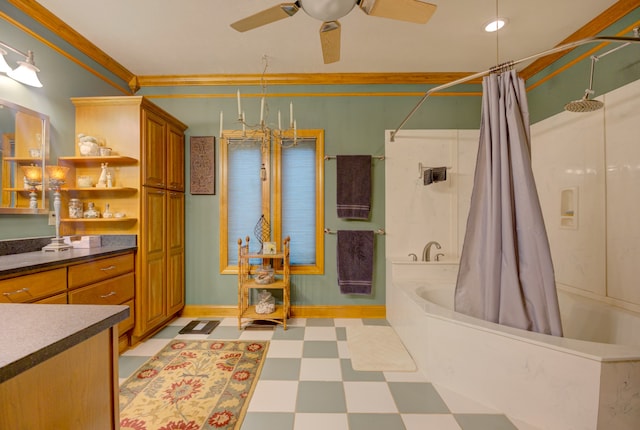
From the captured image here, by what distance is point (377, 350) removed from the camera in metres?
2.24

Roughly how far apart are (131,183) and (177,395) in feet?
5.39

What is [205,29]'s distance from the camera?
224cm

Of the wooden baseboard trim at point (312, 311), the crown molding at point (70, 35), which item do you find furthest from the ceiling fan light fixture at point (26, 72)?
the wooden baseboard trim at point (312, 311)

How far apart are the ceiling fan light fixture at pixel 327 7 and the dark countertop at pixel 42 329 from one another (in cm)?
141

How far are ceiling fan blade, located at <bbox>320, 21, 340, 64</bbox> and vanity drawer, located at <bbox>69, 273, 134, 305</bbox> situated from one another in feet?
6.95

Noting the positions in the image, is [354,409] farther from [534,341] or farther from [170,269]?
[170,269]

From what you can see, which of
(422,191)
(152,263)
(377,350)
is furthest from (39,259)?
(422,191)

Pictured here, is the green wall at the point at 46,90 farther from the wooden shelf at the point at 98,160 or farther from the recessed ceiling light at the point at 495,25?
the recessed ceiling light at the point at 495,25

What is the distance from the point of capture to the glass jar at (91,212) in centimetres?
230

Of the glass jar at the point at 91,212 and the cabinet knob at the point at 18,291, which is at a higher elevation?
the glass jar at the point at 91,212

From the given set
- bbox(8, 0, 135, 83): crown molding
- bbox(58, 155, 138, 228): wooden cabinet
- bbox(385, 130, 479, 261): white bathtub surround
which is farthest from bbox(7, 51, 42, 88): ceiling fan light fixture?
bbox(385, 130, 479, 261): white bathtub surround

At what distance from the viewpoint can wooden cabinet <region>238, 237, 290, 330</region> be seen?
263 cm

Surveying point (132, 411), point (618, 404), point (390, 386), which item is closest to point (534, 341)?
point (618, 404)

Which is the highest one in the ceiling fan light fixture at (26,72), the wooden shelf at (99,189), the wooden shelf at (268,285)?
the ceiling fan light fixture at (26,72)
